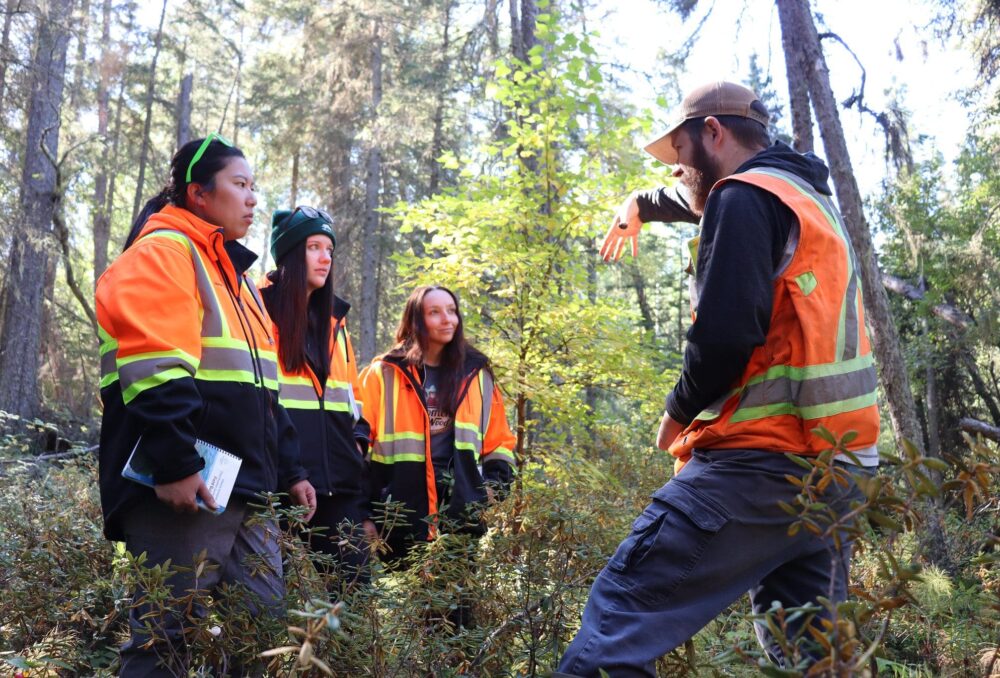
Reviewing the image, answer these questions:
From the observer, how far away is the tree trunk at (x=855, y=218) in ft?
27.5

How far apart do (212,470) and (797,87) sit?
25.6 feet

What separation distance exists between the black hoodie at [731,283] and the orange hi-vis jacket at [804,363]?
44 millimetres

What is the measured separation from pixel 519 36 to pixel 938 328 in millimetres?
9883

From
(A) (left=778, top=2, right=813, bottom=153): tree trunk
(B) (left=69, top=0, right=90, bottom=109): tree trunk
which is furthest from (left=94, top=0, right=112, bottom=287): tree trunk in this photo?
(A) (left=778, top=2, right=813, bottom=153): tree trunk

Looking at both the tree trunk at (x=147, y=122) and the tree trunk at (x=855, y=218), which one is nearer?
the tree trunk at (x=855, y=218)

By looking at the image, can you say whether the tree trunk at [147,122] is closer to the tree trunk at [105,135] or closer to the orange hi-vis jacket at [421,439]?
the tree trunk at [105,135]

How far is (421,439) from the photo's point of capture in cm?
470

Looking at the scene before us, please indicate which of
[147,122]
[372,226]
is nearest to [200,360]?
[372,226]

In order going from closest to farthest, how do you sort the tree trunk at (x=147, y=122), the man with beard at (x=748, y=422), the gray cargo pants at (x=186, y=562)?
the man with beard at (x=748, y=422) < the gray cargo pants at (x=186, y=562) < the tree trunk at (x=147, y=122)

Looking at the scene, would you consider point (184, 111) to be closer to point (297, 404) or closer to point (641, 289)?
point (641, 289)

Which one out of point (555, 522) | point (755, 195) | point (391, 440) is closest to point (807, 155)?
point (755, 195)

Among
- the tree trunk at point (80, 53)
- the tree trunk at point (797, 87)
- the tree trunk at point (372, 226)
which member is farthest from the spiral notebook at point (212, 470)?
the tree trunk at point (372, 226)

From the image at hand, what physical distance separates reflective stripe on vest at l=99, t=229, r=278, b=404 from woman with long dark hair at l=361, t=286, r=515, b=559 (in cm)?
164

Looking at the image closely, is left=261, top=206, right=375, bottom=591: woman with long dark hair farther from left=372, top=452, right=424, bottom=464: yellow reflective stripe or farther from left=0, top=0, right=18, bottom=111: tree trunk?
left=0, top=0, right=18, bottom=111: tree trunk
